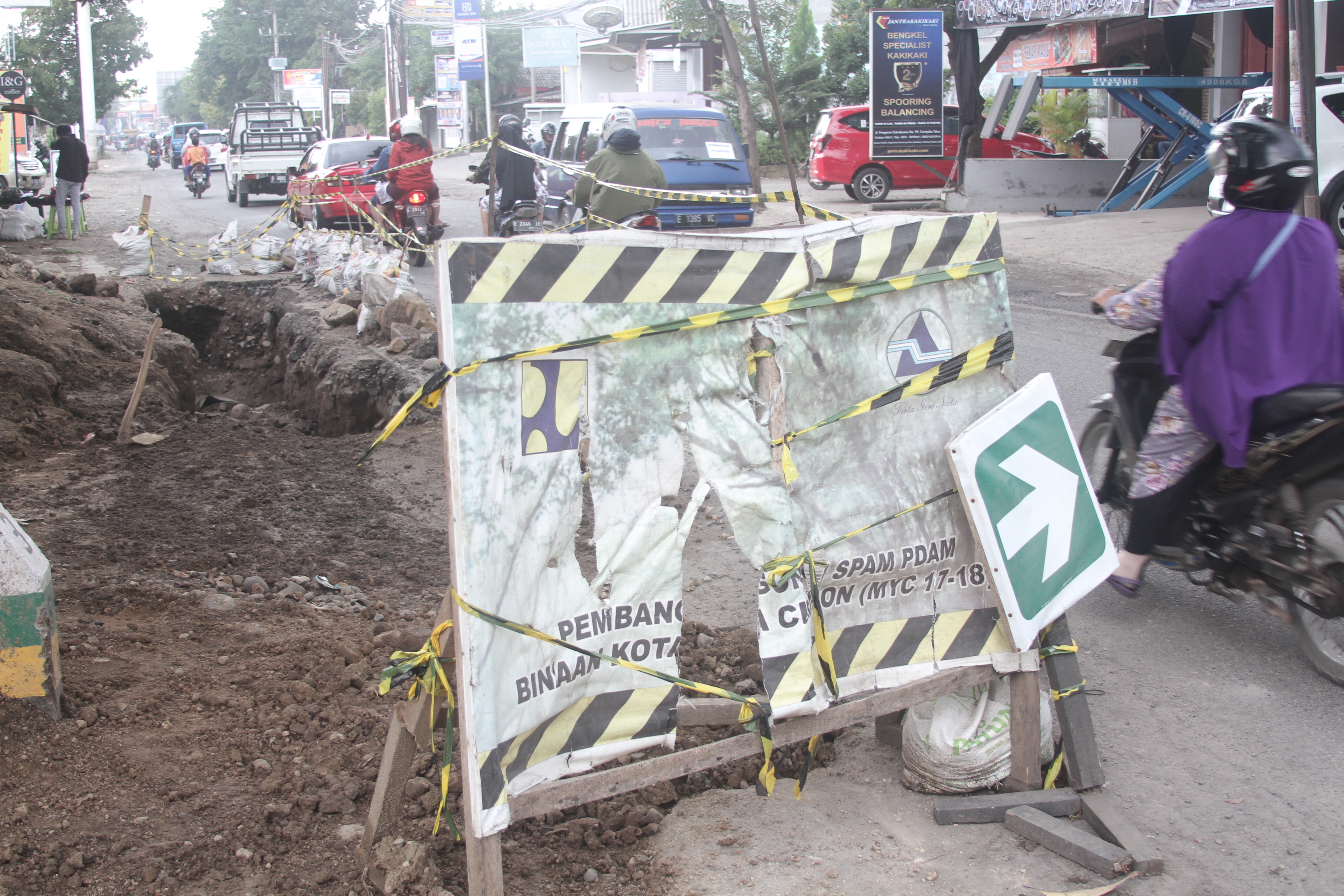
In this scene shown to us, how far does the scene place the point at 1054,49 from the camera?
25641mm

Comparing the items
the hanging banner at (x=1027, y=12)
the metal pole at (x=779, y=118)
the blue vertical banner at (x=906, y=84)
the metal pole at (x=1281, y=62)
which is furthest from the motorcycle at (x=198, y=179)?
the metal pole at (x=779, y=118)

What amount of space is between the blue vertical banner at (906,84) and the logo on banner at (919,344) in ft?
58.8

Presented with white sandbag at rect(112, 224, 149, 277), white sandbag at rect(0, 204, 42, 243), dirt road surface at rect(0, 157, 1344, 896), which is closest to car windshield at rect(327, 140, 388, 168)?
white sandbag at rect(0, 204, 42, 243)

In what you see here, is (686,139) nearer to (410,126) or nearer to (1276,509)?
(410,126)

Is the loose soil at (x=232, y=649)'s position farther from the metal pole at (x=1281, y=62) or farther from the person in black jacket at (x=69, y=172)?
the person in black jacket at (x=69, y=172)

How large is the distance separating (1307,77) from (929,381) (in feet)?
33.9

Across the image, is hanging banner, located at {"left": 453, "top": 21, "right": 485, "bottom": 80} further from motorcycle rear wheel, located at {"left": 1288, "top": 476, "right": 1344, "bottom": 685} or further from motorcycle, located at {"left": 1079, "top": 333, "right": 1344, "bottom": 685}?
motorcycle rear wheel, located at {"left": 1288, "top": 476, "right": 1344, "bottom": 685}

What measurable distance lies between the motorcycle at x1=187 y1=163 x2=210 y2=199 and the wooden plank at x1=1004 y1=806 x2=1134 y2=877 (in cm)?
3435

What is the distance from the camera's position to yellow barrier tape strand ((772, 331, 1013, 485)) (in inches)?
102

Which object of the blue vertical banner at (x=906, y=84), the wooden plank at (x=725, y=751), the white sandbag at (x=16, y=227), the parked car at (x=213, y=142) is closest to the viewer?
the wooden plank at (x=725, y=751)

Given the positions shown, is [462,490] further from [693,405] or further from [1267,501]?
[1267,501]

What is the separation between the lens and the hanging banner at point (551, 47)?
47.2 metres

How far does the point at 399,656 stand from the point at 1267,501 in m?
2.83

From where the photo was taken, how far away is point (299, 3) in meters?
84.4
